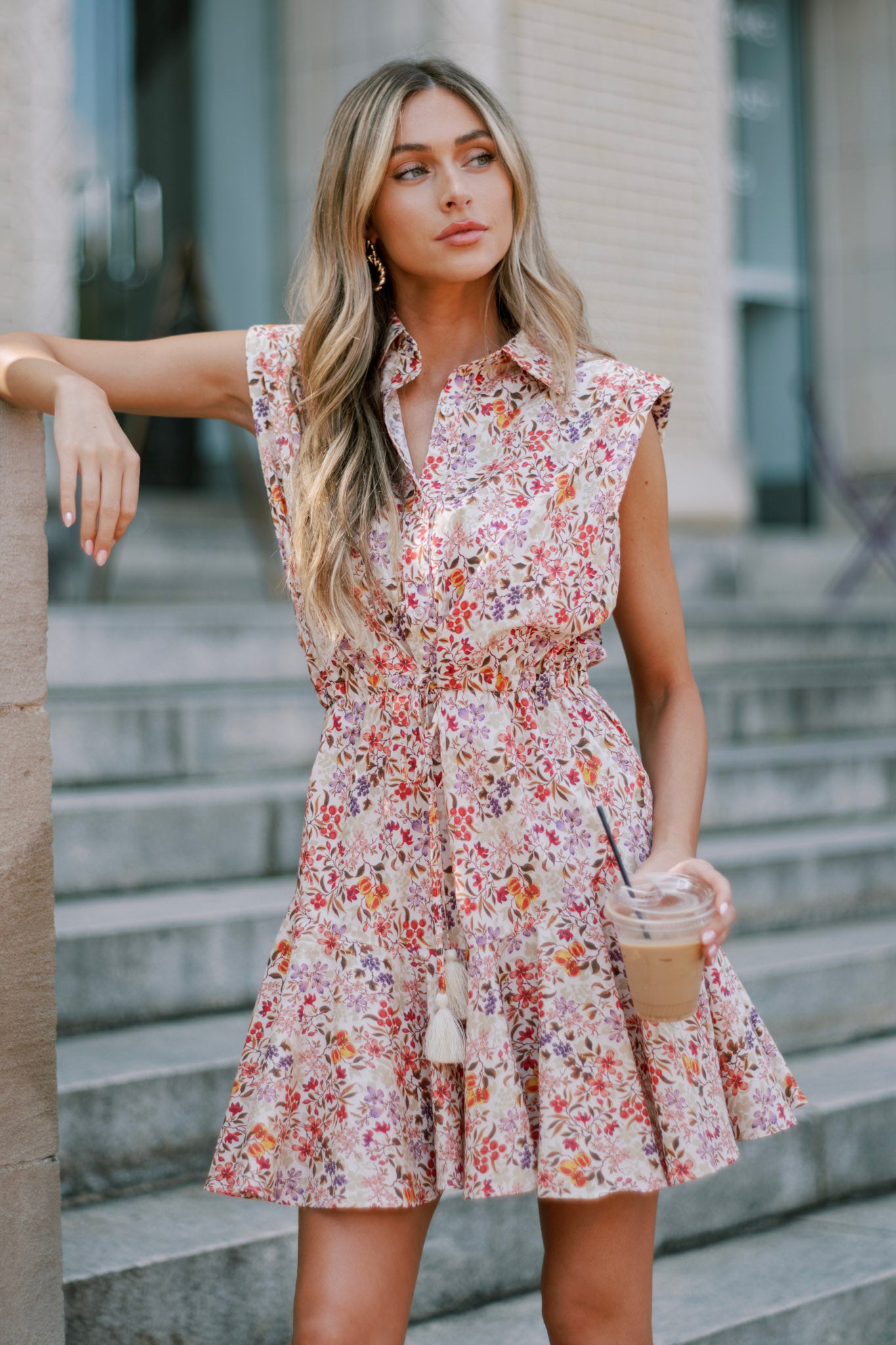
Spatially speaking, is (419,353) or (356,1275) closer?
(356,1275)

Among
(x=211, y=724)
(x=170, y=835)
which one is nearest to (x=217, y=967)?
(x=170, y=835)

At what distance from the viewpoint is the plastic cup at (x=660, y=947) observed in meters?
1.79

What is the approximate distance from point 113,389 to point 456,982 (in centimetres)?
97

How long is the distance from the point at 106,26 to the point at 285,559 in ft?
19.6

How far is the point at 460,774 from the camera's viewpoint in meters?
2.01

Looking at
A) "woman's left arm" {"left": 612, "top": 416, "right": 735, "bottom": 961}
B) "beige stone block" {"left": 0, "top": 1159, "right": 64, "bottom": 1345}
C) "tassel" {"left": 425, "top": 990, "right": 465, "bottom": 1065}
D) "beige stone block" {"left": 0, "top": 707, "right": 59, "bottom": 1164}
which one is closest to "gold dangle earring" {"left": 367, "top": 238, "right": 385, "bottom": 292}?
"woman's left arm" {"left": 612, "top": 416, "right": 735, "bottom": 961}

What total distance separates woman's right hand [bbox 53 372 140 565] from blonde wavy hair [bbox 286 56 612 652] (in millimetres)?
231

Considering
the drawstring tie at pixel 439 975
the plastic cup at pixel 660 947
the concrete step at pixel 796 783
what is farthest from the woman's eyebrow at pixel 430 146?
the concrete step at pixel 796 783

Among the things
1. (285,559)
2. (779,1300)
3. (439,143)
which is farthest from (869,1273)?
(439,143)

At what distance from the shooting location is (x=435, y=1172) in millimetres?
1974

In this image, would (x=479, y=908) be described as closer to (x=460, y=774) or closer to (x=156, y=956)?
(x=460, y=774)

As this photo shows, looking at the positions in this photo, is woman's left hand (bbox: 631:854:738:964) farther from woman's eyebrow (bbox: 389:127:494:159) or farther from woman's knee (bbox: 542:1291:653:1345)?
woman's eyebrow (bbox: 389:127:494:159)

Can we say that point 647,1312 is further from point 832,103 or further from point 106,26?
point 832,103

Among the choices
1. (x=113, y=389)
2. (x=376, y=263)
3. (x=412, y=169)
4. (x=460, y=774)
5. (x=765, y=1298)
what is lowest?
(x=765, y=1298)
